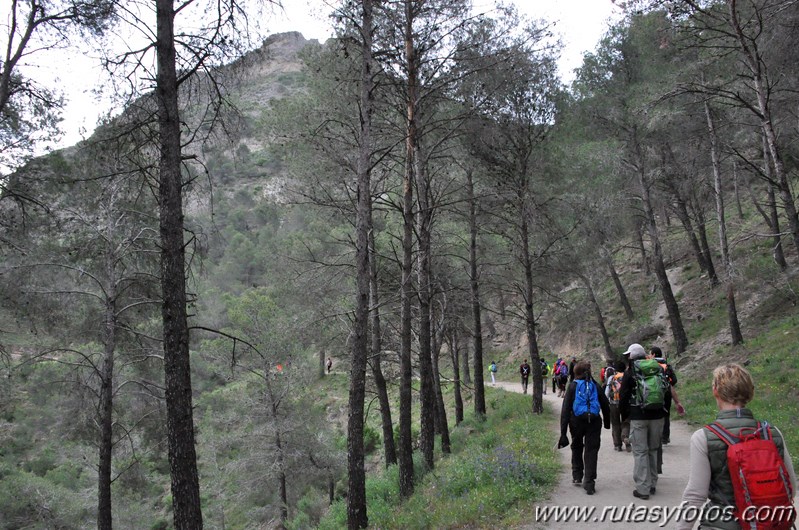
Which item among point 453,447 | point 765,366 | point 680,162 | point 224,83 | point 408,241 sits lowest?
point 453,447

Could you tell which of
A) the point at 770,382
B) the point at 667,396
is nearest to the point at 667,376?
the point at 667,396

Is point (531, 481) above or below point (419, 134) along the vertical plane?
below

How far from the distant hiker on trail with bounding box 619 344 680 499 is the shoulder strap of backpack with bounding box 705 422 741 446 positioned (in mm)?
3151

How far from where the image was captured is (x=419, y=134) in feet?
29.7

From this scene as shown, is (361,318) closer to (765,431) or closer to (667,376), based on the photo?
(667,376)

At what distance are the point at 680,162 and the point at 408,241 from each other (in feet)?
42.4

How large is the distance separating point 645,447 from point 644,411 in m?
0.41

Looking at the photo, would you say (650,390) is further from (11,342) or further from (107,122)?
(11,342)

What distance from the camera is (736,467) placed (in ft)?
7.95

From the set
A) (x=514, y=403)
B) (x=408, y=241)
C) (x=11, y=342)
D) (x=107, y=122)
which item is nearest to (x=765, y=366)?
(x=514, y=403)

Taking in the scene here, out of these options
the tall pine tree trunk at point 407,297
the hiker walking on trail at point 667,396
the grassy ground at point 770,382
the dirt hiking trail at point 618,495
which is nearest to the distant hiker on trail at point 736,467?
the dirt hiking trail at point 618,495

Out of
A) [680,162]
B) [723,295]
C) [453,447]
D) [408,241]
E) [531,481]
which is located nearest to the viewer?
[531,481]

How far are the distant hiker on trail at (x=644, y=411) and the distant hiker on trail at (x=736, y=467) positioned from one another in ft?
10.2

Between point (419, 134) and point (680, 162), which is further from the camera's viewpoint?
point (680, 162)
